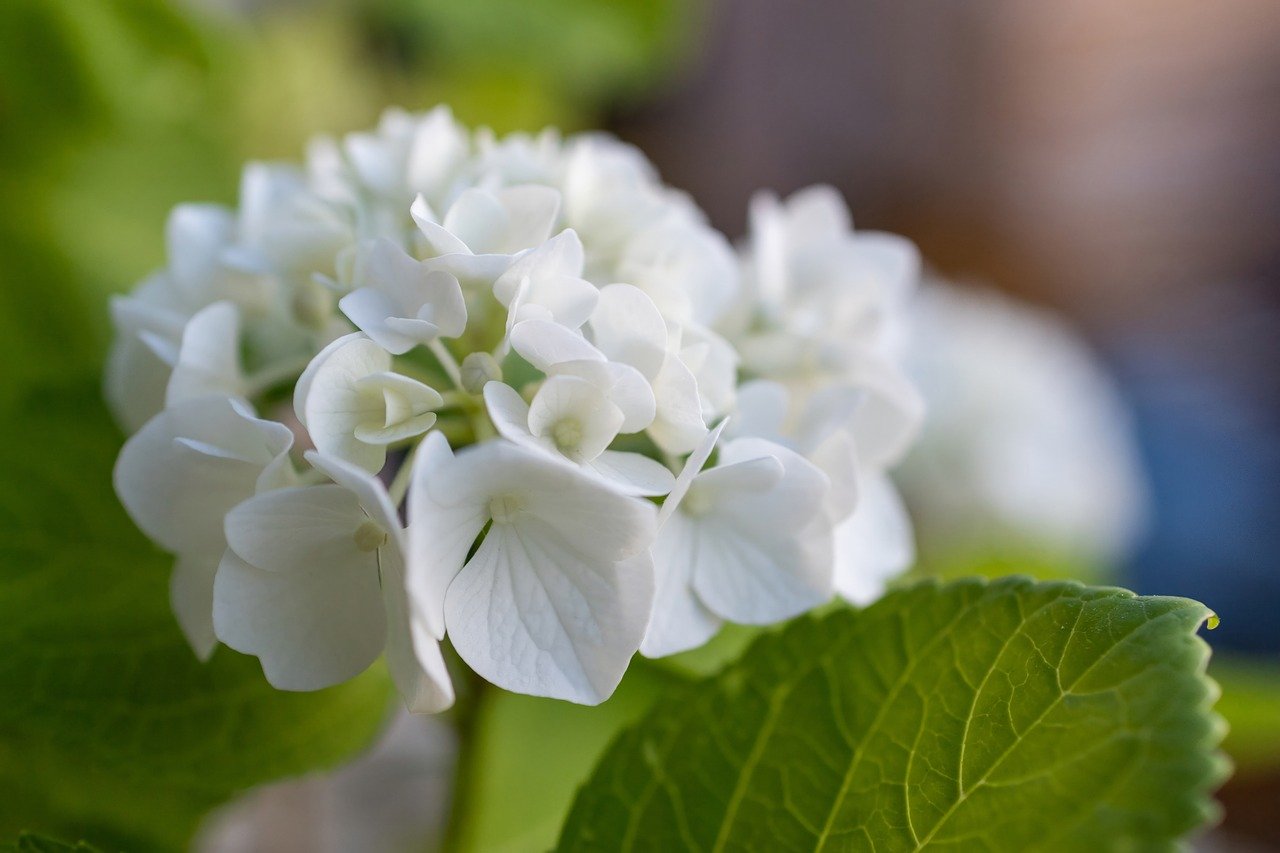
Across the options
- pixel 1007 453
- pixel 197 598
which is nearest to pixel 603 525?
pixel 197 598

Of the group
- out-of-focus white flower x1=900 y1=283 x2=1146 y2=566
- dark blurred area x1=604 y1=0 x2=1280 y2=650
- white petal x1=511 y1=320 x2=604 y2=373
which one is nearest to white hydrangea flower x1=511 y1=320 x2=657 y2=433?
white petal x1=511 y1=320 x2=604 y2=373

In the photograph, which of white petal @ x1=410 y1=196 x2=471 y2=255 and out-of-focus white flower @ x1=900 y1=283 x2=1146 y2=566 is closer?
white petal @ x1=410 y1=196 x2=471 y2=255

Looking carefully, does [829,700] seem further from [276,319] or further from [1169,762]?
[276,319]

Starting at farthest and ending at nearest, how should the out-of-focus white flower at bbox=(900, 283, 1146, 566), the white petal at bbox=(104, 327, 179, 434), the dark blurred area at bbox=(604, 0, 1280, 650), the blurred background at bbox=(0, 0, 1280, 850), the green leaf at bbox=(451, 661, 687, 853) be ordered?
the dark blurred area at bbox=(604, 0, 1280, 650), the out-of-focus white flower at bbox=(900, 283, 1146, 566), the blurred background at bbox=(0, 0, 1280, 850), the green leaf at bbox=(451, 661, 687, 853), the white petal at bbox=(104, 327, 179, 434)

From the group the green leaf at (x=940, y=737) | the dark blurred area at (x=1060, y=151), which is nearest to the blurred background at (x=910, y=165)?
the dark blurred area at (x=1060, y=151)

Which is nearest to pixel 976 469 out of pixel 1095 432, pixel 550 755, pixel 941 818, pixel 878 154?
pixel 1095 432

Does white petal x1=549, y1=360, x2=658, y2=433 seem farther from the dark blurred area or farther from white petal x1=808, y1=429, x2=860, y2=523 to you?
the dark blurred area

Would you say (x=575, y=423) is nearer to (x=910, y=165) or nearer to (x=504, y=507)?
(x=504, y=507)

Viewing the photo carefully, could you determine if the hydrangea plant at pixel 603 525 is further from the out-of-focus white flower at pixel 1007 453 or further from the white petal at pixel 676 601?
the out-of-focus white flower at pixel 1007 453

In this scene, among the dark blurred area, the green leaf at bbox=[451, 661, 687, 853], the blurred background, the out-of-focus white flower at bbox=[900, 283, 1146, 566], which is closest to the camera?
the green leaf at bbox=[451, 661, 687, 853]
